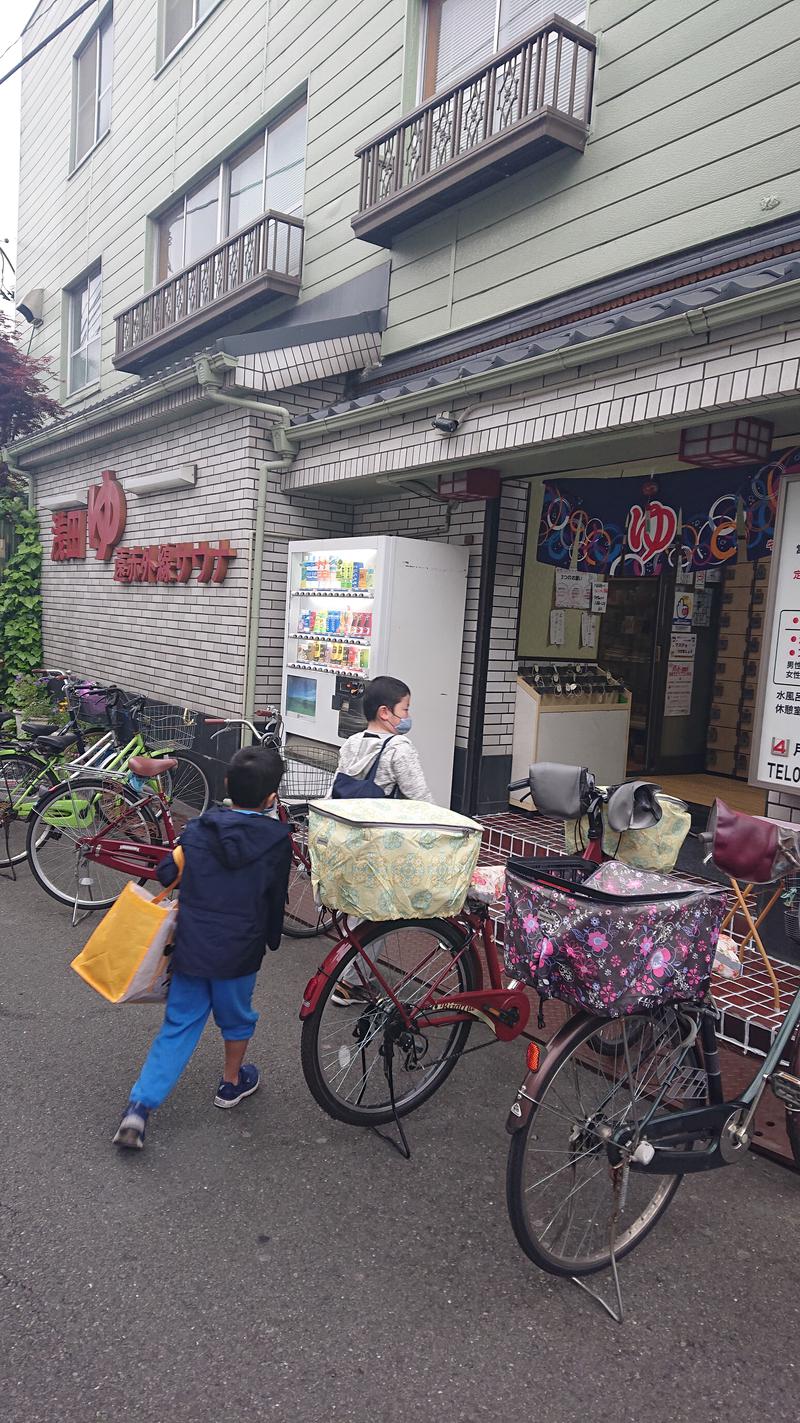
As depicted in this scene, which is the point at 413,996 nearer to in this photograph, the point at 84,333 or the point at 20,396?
the point at 20,396

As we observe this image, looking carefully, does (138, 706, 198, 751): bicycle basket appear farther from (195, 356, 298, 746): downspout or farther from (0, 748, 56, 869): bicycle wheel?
(0, 748, 56, 869): bicycle wheel

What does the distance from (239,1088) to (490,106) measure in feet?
23.6

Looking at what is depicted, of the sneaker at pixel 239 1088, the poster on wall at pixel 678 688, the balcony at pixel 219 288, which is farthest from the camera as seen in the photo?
the balcony at pixel 219 288

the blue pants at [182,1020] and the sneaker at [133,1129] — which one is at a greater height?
the blue pants at [182,1020]

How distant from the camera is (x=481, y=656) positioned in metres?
7.52

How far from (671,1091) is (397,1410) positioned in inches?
48.6

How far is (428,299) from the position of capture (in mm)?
8070

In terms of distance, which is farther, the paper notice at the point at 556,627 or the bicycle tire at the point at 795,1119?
the paper notice at the point at 556,627

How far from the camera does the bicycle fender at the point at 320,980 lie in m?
3.37

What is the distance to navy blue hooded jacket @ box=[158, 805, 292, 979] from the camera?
3.42 metres

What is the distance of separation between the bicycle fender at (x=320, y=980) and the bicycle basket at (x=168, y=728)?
13.5ft

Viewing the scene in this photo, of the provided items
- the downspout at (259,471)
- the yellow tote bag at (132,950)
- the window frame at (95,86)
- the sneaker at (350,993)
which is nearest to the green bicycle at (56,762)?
the downspout at (259,471)

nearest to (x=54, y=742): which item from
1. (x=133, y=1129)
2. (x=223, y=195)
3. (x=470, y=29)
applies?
(x=133, y=1129)

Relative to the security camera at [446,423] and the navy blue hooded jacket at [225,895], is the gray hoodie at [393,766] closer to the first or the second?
the navy blue hooded jacket at [225,895]
